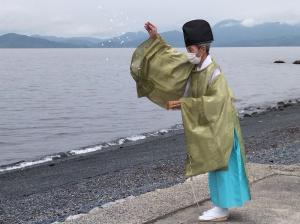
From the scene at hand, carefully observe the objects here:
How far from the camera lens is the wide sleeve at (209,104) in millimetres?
4973

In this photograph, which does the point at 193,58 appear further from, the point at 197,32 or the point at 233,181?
the point at 233,181

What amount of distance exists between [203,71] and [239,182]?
1069mm

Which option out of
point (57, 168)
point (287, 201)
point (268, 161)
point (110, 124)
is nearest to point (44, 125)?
point (110, 124)

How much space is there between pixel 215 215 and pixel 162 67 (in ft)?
4.92

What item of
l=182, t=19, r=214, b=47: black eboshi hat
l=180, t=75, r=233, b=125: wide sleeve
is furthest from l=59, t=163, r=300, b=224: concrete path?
l=182, t=19, r=214, b=47: black eboshi hat

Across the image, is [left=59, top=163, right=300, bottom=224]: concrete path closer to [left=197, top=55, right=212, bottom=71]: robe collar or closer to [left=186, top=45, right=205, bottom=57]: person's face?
[left=197, top=55, right=212, bottom=71]: robe collar

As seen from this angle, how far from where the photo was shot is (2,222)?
8242 millimetres

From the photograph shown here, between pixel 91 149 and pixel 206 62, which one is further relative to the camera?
pixel 91 149

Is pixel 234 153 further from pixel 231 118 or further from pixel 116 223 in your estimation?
pixel 116 223

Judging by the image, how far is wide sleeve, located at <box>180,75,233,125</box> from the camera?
196 inches

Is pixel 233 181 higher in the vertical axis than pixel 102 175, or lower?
higher

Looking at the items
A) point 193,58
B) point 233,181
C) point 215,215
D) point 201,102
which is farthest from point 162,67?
point 215,215

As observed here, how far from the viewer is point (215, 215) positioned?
5438mm

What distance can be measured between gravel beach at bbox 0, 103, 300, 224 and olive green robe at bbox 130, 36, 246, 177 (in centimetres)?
284
